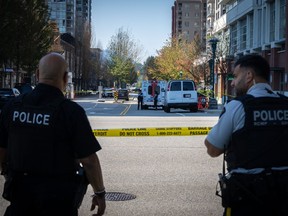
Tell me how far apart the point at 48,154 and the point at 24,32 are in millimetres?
49685

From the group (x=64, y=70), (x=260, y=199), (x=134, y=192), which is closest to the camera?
(x=260, y=199)

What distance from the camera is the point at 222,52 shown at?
6347 cm

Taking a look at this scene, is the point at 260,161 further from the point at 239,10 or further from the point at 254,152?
the point at 239,10

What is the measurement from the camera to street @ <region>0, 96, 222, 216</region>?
24.5ft

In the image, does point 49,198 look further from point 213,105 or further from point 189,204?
point 213,105

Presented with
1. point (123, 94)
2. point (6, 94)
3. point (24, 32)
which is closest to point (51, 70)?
point (6, 94)

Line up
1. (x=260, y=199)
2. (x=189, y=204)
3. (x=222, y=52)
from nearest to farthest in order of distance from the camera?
(x=260, y=199)
(x=189, y=204)
(x=222, y=52)

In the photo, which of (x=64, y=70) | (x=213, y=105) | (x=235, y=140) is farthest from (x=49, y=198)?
(x=213, y=105)

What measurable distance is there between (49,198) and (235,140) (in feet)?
4.40

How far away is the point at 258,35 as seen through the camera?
5269 cm

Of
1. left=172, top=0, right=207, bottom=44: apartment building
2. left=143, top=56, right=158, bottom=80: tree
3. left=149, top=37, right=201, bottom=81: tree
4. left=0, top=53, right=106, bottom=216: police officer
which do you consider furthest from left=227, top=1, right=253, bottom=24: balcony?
left=172, top=0, right=207, bottom=44: apartment building

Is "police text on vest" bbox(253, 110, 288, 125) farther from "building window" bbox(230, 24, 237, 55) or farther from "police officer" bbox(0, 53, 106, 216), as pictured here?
"building window" bbox(230, 24, 237, 55)

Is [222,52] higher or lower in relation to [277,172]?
higher

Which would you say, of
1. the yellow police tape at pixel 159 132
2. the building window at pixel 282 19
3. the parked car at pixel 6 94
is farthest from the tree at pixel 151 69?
the yellow police tape at pixel 159 132
